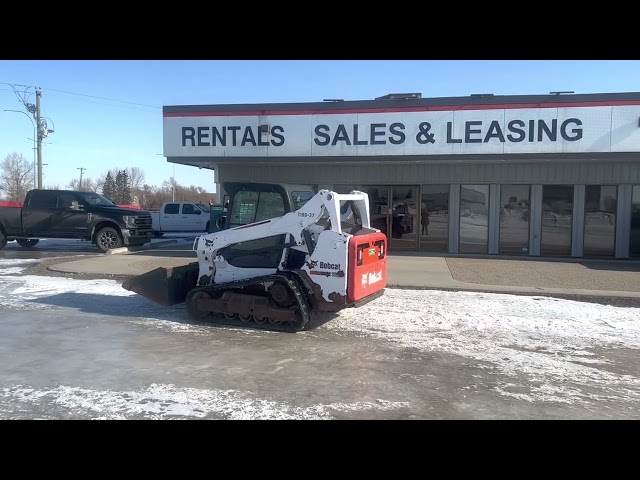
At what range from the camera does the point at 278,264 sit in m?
8.17

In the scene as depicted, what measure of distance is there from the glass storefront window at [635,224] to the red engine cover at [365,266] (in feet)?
37.6

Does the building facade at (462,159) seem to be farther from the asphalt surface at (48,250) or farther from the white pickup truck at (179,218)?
the white pickup truck at (179,218)

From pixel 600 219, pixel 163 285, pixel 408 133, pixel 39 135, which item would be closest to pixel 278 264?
pixel 163 285

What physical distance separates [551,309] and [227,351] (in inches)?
228

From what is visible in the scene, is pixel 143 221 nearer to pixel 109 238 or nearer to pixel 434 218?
pixel 109 238

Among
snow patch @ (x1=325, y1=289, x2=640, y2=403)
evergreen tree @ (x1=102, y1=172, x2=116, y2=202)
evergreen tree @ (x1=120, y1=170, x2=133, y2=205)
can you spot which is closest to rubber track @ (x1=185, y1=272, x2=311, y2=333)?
snow patch @ (x1=325, y1=289, x2=640, y2=403)

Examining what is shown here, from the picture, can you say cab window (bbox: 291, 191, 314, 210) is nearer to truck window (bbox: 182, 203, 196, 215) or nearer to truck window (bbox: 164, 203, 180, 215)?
truck window (bbox: 182, 203, 196, 215)

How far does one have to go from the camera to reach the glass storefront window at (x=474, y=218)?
1709 centimetres

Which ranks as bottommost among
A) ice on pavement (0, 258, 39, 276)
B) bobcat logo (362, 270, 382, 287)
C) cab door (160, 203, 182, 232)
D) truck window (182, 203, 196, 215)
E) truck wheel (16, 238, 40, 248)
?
ice on pavement (0, 258, 39, 276)

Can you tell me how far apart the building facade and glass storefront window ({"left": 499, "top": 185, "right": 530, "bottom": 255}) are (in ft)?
0.10

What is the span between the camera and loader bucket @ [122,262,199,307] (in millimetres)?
8562

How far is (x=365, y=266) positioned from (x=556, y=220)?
11198mm

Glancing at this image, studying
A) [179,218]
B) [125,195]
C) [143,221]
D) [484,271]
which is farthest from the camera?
[125,195]

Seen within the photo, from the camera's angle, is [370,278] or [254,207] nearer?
[370,278]
